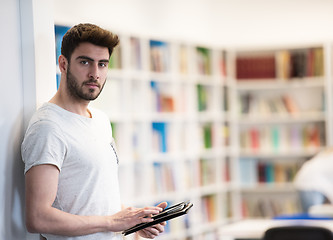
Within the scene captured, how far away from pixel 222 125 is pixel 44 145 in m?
A: 5.46

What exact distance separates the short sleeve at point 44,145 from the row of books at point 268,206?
5.59 metres

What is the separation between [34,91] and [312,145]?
5.43 m

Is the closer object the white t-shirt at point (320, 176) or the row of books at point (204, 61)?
the white t-shirt at point (320, 176)

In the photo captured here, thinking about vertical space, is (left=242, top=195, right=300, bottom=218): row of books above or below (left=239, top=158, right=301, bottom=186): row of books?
below

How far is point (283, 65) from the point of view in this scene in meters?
7.15

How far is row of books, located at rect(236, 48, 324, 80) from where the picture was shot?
7.02 m

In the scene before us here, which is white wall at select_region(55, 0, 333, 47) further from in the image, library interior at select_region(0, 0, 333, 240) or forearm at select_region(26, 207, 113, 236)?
forearm at select_region(26, 207, 113, 236)

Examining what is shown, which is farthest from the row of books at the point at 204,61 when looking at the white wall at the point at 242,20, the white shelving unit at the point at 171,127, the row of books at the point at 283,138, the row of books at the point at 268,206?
the row of books at the point at 268,206

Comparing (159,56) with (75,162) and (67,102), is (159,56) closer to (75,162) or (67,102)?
(67,102)

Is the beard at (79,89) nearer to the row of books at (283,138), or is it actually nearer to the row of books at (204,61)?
the row of books at (204,61)

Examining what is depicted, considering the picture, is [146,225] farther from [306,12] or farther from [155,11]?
[306,12]

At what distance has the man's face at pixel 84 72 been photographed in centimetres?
199

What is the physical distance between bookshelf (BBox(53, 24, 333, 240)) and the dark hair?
368 centimetres

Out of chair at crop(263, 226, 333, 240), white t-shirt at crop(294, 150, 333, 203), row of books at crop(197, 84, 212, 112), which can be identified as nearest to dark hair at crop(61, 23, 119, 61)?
chair at crop(263, 226, 333, 240)
